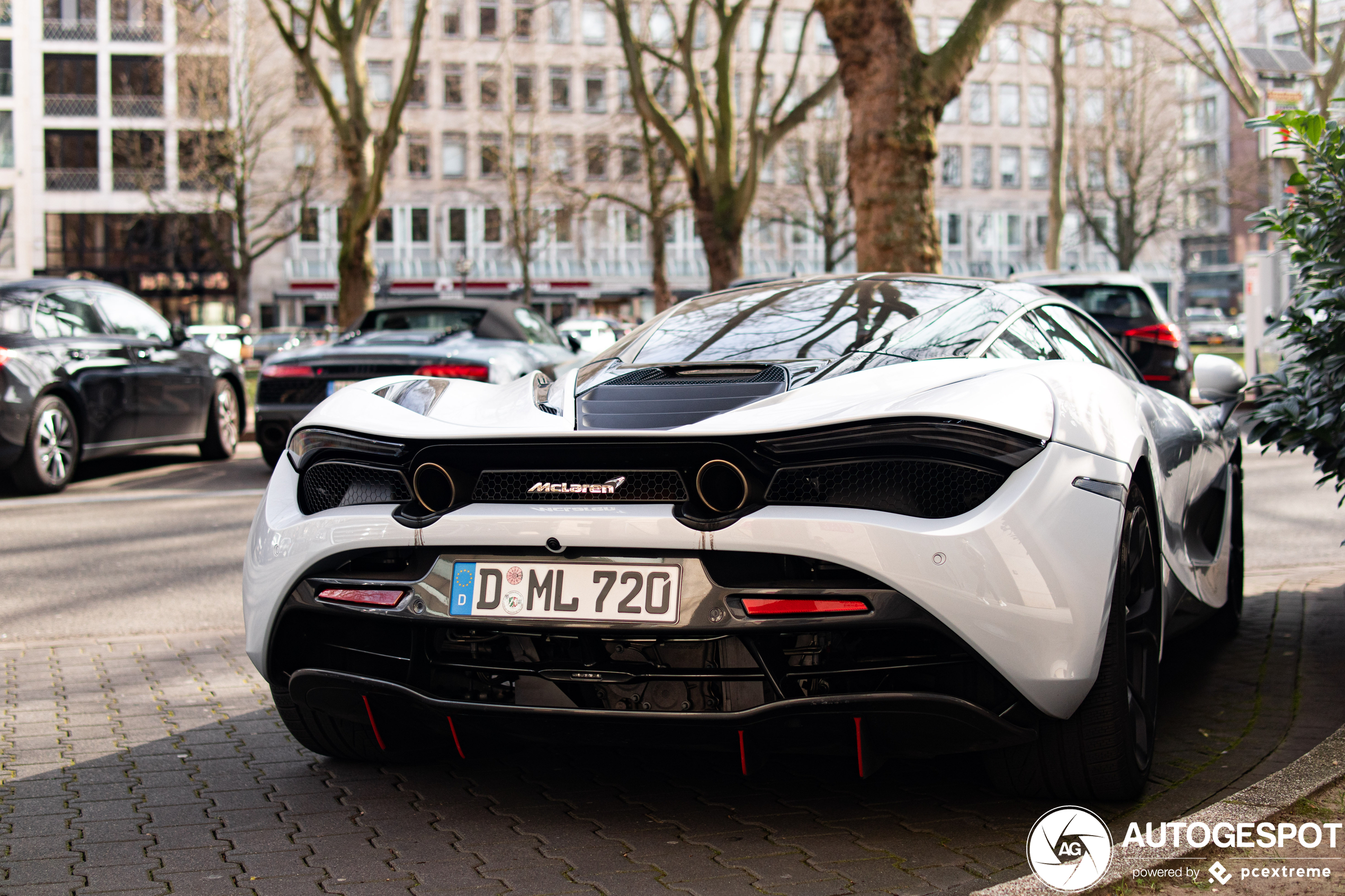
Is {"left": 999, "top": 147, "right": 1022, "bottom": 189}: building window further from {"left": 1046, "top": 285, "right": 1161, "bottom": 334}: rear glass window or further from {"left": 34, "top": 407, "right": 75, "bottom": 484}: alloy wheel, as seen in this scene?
Result: {"left": 34, "top": 407, "right": 75, "bottom": 484}: alloy wheel

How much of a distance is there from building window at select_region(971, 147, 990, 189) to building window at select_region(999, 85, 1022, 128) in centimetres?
192

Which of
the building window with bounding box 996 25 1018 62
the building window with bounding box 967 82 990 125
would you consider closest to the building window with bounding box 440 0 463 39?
the building window with bounding box 996 25 1018 62

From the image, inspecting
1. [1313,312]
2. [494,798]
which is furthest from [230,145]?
[494,798]

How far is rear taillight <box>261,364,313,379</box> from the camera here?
10688 mm

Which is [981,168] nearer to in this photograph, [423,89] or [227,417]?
[423,89]

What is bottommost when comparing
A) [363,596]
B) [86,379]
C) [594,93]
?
[363,596]

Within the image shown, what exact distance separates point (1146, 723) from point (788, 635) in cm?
107

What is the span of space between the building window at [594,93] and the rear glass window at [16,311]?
2322 inches

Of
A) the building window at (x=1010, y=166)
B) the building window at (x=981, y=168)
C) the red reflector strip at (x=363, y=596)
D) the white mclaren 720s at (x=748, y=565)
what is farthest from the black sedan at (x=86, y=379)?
the building window at (x=1010, y=166)

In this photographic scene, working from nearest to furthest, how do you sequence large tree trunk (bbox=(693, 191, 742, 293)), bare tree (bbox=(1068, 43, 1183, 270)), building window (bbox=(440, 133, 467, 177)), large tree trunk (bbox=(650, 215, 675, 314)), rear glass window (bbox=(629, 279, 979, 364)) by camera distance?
rear glass window (bbox=(629, 279, 979, 364)) → large tree trunk (bbox=(693, 191, 742, 293)) → large tree trunk (bbox=(650, 215, 675, 314)) → bare tree (bbox=(1068, 43, 1183, 270)) → building window (bbox=(440, 133, 467, 177))

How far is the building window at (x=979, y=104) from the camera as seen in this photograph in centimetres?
7331

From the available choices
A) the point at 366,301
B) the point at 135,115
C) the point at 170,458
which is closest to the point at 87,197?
the point at 135,115

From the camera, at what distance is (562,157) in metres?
60.1

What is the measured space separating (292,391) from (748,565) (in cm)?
851
